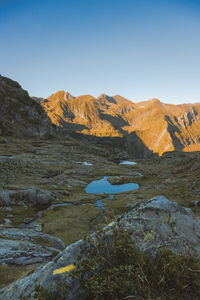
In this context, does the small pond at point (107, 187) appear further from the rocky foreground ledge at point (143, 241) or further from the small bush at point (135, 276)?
the small bush at point (135, 276)

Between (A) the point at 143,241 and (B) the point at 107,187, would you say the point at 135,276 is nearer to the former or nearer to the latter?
(A) the point at 143,241

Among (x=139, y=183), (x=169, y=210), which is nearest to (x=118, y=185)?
(x=139, y=183)

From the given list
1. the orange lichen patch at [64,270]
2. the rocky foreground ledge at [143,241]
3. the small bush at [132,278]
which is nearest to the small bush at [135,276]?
the small bush at [132,278]

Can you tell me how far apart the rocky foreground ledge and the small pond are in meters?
81.6

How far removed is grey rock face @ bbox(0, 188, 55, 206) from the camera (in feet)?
161

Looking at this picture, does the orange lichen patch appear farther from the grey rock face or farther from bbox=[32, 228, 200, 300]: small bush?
the grey rock face

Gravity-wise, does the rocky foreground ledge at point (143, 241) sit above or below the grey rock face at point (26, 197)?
above

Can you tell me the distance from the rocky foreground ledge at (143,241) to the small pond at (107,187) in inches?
3211

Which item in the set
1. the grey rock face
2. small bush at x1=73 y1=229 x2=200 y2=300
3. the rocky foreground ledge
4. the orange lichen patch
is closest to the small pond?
the grey rock face

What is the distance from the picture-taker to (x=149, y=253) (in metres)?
4.48

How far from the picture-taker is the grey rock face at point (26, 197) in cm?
4900

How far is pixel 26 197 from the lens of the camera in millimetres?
53781

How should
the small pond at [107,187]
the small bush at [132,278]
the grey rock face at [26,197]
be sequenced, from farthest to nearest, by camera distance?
the small pond at [107,187] → the grey rock face at [26,197] → the small bush at [132,278]

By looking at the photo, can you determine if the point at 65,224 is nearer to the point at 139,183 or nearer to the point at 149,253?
the point at 149,253
